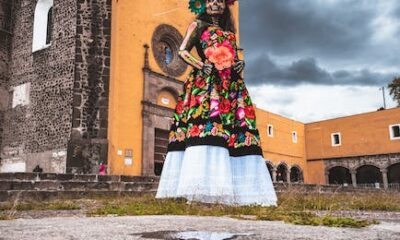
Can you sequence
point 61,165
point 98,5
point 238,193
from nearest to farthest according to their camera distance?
point 238,193
point 61,165
point 98,5

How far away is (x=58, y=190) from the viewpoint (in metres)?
8.00

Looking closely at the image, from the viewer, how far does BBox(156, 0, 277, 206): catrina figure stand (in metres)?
4.57

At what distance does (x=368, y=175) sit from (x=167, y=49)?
21184 mm

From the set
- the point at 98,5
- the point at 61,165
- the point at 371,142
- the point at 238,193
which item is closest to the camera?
the point at 238,193

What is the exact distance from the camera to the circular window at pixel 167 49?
656 inches

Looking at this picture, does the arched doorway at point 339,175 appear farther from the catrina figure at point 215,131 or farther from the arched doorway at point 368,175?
the catrina figure at point 215,131

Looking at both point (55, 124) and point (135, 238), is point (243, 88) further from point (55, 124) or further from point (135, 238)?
point (55, 124)

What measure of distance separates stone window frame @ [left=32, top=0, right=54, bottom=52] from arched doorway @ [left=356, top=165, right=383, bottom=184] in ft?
78.7

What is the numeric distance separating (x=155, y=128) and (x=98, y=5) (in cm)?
495

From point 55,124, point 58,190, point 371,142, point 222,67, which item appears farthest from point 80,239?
point 371,142

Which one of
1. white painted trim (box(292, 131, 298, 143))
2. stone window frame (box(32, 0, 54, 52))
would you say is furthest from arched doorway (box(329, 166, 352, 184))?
stone window frame (box(32, 0, 54, 52))

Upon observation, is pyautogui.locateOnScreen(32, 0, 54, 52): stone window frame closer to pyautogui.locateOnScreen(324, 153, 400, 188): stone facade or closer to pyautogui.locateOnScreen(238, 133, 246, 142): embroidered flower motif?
pyautogui.locateOnScreen(238, 133, 246, 142): embroidered flower motif

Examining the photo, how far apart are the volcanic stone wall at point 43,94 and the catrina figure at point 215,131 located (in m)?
9.52

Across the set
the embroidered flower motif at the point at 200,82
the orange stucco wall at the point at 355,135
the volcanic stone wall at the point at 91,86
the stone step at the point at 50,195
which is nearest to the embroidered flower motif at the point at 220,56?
the embroidered flower motif at the point at 200,82
